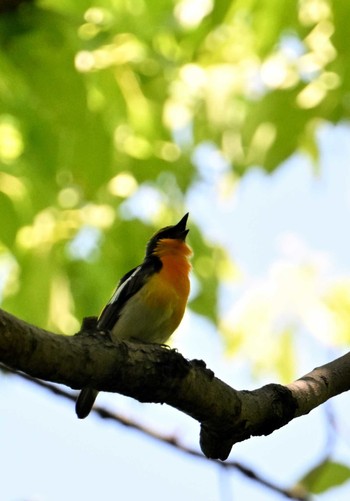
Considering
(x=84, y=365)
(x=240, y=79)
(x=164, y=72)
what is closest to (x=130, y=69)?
(x=164, y=72)

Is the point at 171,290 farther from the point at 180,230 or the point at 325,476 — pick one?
the point at 325,476

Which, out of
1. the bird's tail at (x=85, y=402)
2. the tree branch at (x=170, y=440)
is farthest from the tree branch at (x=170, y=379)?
the bird's tail at (x=85, y=402)

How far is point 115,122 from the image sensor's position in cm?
457

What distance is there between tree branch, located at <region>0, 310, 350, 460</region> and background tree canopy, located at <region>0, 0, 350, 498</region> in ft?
1.21

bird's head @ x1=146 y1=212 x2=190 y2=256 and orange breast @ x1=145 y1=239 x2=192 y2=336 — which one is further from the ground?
bird's head @ x1=146 y1=212 x2=190 y2=256

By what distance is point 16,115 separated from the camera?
146 inches

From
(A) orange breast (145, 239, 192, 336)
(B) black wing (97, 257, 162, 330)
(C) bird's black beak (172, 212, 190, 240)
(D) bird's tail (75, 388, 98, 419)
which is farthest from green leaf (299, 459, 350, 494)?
(C) bird's black beak (172, 212, 190, 240)

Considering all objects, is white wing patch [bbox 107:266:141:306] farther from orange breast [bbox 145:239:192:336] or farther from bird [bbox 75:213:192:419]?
orange breast [bbox 145:239:192:336]

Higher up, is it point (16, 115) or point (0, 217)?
point (16, 115)

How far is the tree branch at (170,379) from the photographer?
7.20 ft

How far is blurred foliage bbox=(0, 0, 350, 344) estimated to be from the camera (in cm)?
355

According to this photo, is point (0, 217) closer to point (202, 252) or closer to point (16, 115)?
point (16, 115)

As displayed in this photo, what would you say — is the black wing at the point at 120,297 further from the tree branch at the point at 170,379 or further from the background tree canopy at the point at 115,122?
the tree branch at the point at 170,379

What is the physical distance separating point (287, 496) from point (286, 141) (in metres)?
1.67
